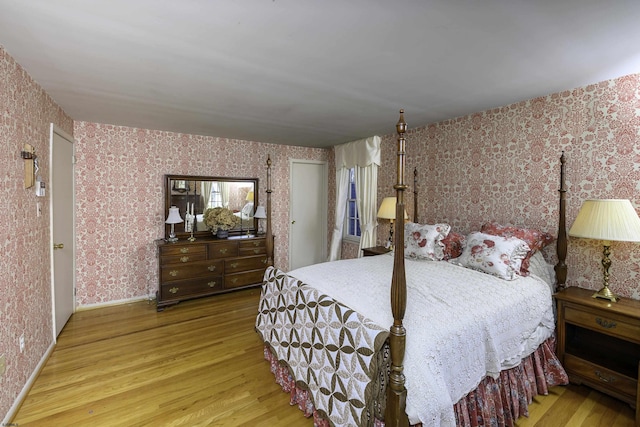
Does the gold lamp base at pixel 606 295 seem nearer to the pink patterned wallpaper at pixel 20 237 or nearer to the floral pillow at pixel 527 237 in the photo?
the floral pillow at pixel 527 237

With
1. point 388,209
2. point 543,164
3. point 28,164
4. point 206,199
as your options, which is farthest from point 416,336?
point 206,199

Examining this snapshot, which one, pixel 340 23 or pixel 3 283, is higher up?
pixel 340 23

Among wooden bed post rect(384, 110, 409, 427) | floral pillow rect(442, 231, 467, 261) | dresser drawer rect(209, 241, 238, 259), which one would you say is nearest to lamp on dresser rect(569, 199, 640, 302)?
floral pillow rect(442, 231, 467, 261)

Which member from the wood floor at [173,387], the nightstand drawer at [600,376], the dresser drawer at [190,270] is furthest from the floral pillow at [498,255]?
the dresser drawer at [190,270]

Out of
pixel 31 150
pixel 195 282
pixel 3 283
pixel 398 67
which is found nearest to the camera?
pixel 3 283

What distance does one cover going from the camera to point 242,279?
13.0 feet

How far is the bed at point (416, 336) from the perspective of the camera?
1.35m

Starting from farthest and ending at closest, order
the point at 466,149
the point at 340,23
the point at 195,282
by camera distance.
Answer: the point at 195,282 < the point at 466,149 < the point at 340,23

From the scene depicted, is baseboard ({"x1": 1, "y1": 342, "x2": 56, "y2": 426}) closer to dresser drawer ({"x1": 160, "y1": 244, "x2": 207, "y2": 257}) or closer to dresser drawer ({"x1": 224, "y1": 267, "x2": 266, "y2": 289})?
dresser drawer ({"x1": 160, "y1": 244, "x2": 207, "y2": 257})

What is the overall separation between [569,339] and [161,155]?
15.1ft

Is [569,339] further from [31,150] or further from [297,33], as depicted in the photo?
[31,150]

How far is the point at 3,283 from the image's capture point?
168cm

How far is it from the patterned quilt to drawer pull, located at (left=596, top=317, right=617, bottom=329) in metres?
1.68

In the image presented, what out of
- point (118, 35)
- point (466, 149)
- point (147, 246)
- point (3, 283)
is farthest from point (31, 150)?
point (466, 149)
